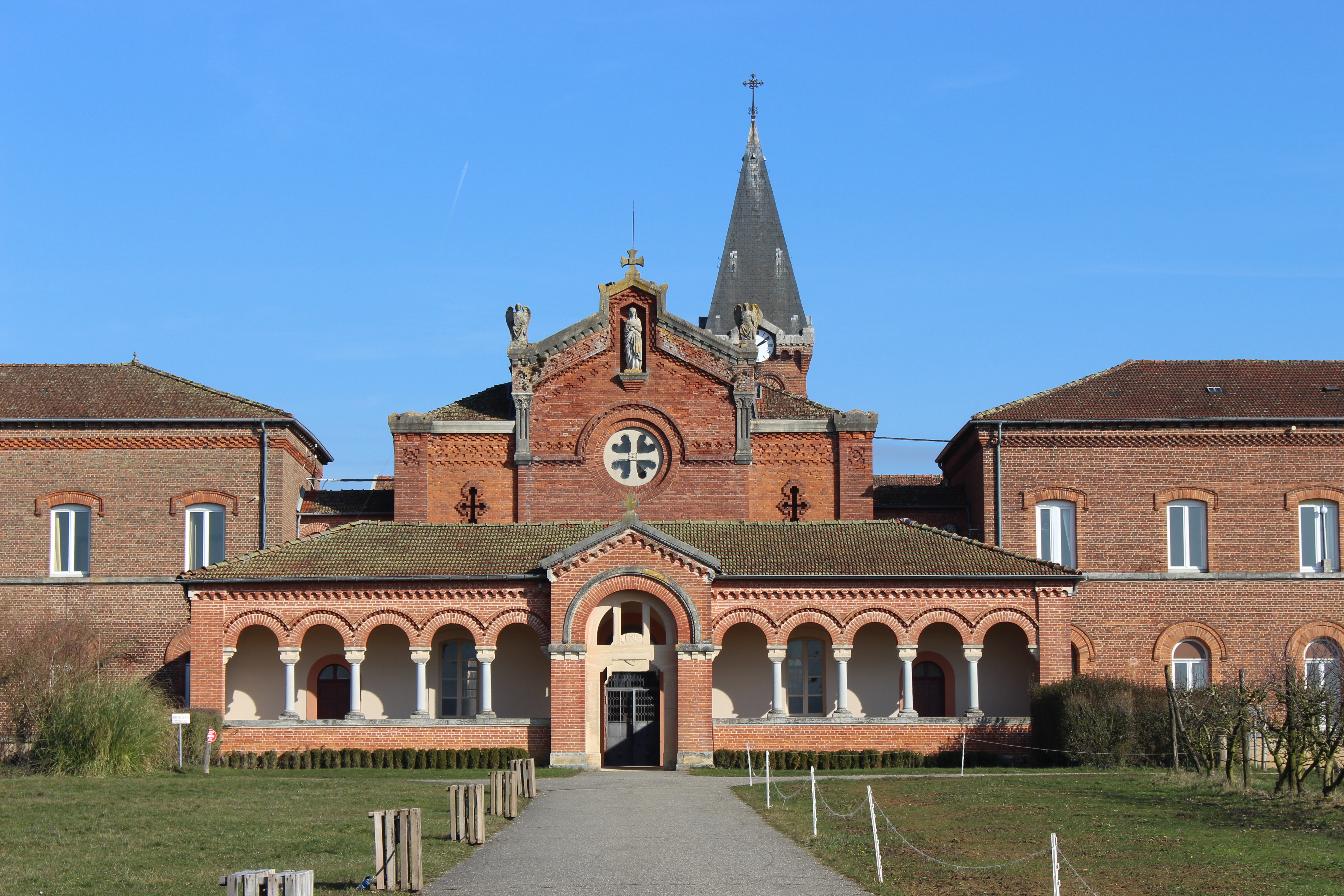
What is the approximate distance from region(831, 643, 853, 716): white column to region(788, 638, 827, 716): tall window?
1226 mm

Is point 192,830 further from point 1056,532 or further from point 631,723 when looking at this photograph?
point 1056,532

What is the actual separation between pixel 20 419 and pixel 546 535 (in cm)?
1592

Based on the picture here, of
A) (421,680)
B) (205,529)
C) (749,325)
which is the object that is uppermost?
(749,325)

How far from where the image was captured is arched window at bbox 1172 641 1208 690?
4297 centimetres

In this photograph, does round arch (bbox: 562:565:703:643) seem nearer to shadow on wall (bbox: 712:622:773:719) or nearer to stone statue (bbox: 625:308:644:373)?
shadow on wall (bbox: 712:622:773:719)

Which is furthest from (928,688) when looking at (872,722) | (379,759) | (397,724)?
(379,759)

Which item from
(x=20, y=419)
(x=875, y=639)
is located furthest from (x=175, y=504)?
(x=875, y=639)

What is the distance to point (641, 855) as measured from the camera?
1983 centimetres

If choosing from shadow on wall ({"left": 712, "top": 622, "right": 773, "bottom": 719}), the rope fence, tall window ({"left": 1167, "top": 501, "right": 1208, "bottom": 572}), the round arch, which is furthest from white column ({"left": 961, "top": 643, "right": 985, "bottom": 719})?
the rope fence

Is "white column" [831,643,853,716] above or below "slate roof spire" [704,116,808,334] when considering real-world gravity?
below

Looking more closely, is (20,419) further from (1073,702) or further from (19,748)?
(1073,702)

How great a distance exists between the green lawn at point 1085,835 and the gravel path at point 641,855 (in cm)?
58

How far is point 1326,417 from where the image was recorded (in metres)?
43.8

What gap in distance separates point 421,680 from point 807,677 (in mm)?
9986
